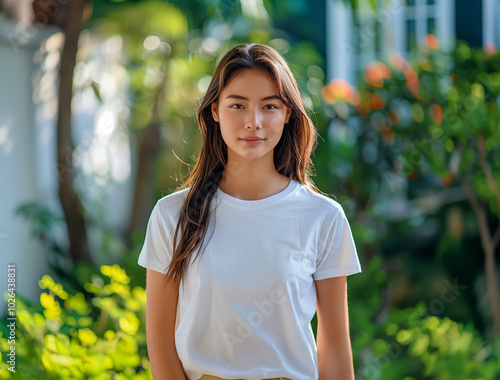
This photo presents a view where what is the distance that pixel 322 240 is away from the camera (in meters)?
1.39

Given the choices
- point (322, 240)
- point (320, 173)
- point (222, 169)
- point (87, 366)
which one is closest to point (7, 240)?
point (87, 366)

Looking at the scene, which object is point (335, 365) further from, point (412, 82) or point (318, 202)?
point (412, 82)

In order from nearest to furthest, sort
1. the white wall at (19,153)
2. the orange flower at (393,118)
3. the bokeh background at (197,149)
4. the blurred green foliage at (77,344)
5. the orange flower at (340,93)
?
the blurred green foliage at (77,344)
the bokeh background at (197,149)
the white wall at (19,153)
the orange flower at (393,118)
the orange flower at (340,93)

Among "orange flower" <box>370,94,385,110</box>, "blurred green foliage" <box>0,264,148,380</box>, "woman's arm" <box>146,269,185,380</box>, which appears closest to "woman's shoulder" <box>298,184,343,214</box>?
"woman's arm" <box>146,269,185,380</box>

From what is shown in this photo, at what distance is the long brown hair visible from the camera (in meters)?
1.33

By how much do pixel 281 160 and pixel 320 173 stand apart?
1.98 m

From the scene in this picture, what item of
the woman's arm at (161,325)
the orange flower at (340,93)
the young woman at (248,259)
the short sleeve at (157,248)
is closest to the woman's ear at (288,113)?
the young woman at (248,259)

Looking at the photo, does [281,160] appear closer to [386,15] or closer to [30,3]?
[30,3]

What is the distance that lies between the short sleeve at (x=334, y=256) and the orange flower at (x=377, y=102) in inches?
88.0

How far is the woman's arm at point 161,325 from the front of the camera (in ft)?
4.39

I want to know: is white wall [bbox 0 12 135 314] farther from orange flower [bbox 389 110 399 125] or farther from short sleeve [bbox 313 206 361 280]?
short sleeve [bbox 313 206 361 280]

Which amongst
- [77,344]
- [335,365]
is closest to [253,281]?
[335,365]

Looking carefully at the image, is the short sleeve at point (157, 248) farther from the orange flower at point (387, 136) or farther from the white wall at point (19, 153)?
the orange flower at point (387, 136)

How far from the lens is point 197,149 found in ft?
12.6
